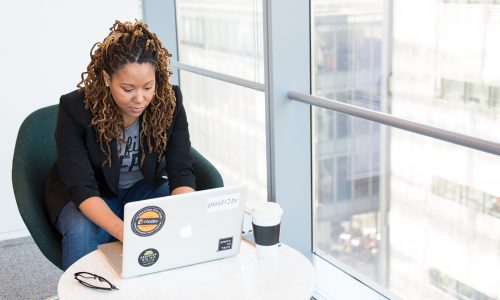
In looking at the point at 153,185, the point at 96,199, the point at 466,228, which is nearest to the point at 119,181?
the point at 153,185

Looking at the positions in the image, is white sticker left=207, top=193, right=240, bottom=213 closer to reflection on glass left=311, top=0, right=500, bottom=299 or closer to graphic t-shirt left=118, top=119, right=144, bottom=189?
graphic t-shirt left=118, top=119, right=144, bottom=189

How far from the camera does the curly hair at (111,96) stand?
182 cm

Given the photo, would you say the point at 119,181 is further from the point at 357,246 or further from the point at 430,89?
the point at 357,246

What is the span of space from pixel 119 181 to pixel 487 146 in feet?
3.81

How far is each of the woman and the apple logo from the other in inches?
10.5

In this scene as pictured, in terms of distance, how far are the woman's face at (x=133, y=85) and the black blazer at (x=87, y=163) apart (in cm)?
13

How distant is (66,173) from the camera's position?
184cm

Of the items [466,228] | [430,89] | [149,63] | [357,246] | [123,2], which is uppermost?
[123,2]

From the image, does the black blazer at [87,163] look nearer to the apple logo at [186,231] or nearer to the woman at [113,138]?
the woman at [113,138]

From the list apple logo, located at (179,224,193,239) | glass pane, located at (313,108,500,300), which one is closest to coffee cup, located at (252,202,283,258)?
apple logo, located at (179,224,193,239)

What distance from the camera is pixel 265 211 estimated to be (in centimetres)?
161

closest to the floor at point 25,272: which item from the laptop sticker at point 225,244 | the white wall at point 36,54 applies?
the white wall at point 36,54

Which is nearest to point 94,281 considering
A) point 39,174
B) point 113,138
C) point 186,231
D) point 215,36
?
point 186,231

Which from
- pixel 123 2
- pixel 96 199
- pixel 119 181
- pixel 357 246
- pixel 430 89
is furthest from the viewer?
pixel 357 246
